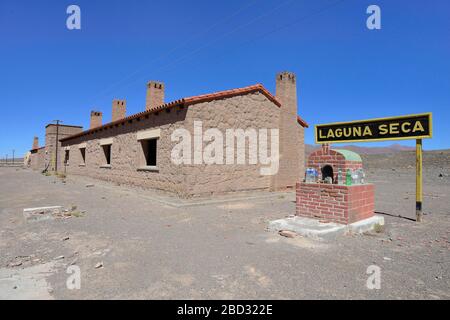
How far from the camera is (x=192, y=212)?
7723 millimetres

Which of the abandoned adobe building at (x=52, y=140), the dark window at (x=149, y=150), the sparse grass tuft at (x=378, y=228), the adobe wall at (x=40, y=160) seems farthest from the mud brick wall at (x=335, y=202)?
the adobe wall at (x=40, y=160)

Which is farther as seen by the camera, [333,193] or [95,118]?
[95,118]

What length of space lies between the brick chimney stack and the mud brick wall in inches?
251

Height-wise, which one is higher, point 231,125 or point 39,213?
point 231,125

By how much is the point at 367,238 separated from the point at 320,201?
3.79ft

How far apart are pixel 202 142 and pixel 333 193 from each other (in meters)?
5.26

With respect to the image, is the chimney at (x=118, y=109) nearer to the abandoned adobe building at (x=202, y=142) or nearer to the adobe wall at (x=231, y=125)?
the abandoned adobe building at (x=202, y=142)

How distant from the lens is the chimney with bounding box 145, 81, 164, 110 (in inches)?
598

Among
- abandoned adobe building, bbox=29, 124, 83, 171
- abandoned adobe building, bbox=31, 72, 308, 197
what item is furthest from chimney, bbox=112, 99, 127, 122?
abandoned adobe building, bbox=29, 124, 83, 171

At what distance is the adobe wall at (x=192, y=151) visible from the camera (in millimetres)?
9633

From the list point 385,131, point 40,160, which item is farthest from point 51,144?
point 385,131

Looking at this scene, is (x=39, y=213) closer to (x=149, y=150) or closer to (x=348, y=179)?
(x=348, y=179)

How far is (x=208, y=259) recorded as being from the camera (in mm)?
3918

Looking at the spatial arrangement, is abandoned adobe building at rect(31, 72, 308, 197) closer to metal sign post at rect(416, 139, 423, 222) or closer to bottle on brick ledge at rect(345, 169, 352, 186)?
bottle on brick ledge at rect(345, 169, 352, 186)
